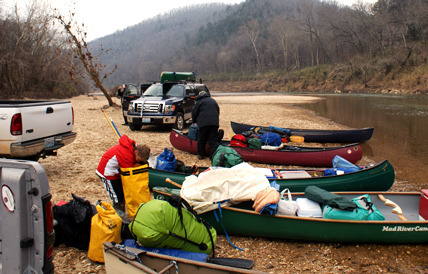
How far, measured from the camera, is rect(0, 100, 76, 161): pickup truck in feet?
18.6

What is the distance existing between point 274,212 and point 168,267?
1.90m

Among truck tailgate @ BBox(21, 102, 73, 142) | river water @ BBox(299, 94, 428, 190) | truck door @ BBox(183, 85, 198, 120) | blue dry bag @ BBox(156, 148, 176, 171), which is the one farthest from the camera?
truck door @ BBox(183, 85, 198, 120)

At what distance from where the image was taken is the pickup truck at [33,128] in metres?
5.68

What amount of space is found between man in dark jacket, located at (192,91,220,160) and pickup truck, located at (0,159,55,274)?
Result: 618 cm

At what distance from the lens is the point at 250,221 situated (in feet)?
15.1

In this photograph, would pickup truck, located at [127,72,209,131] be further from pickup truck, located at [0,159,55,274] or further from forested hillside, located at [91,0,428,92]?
forested hillside, located at [91,0,428,92]

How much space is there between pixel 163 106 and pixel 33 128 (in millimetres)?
6960

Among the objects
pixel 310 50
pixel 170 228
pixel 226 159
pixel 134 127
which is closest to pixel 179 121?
pixel 134 127

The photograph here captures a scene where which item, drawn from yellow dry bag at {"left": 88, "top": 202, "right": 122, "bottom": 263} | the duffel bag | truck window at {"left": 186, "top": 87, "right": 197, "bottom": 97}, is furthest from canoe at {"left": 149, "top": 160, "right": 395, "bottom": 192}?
truck window at {"left": 186, "top": 87, "right": 197, "bottom": 97}

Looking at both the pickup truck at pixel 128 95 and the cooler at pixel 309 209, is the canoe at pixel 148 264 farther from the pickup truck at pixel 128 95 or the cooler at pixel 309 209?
the pickup truck at pixel 128 95

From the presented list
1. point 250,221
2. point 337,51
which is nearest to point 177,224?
point 250,221

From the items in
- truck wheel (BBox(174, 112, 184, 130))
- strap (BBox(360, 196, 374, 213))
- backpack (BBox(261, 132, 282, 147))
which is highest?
truck wheel (BBox(174, 112, 184, 130))

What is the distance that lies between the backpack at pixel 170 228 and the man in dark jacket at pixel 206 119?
4.68 metres

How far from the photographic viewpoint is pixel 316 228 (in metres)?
4.42
